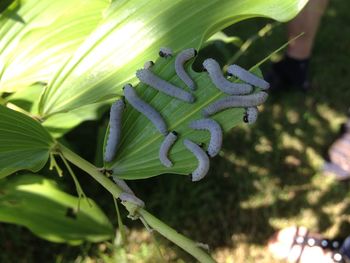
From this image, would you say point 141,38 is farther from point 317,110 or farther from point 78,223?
point 317,110

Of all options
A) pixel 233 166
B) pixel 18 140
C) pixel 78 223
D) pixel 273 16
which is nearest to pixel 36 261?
pixel 78 223

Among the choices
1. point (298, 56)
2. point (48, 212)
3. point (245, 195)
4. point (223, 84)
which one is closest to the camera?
point (223, 84)

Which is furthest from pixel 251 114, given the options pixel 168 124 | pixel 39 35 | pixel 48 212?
pixel 48 212

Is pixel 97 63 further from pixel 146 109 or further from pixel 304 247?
pixel 304 247

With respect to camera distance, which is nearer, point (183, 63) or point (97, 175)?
point (97, 175)

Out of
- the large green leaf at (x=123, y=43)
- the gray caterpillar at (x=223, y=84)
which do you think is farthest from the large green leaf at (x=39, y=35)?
the gray caterpillar at (x=223, y=84)

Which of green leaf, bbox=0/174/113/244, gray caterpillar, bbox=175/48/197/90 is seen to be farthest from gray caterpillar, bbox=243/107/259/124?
green leaf, bbox=0/174/113/244

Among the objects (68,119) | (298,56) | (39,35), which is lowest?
(298,56)

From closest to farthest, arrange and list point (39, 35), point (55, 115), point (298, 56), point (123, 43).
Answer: point (123, 43), point (39, 35), point (55, 115), point (298, 56)
